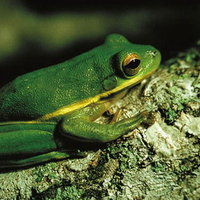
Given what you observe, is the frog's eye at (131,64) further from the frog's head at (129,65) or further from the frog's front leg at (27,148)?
the frog's front leg at (27,148)

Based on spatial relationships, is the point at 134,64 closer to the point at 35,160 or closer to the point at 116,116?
the point at 116,116

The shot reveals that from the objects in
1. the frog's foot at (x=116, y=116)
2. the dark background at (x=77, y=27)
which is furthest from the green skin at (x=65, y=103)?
the dark background at (x=77, y=27)

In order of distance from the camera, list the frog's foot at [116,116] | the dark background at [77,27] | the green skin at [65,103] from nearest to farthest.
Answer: the green skin at [65,103], the frog's foot at [116,116], the dark background at [77,27]

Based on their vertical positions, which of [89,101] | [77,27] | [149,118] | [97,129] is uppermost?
[77,27]

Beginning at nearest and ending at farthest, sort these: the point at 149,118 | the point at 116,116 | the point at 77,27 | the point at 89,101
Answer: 1. the point at 149,118
2. the point at 116,116
3. the point at 89,101
4. the point at 77,27

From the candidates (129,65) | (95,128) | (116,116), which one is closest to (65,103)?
(95,128)

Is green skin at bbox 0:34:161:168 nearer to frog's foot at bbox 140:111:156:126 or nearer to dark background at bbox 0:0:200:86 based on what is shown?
frog's foot at bbox 140:111:156:126
